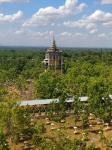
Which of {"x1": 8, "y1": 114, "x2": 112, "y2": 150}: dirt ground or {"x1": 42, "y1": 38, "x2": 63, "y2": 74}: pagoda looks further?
{"x1": 42, "y1": 38, "x2": 63, "y2": 74}: pagoda

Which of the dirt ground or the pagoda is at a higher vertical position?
the pagoda

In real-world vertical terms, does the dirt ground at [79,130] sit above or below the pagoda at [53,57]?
below

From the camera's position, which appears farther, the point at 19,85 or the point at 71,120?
the point at 19,85

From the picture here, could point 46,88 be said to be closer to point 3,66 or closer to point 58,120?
point 58,120

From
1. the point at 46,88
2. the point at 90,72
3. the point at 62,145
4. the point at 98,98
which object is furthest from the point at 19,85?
the point at 62,145

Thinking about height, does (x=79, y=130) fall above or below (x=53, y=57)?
below

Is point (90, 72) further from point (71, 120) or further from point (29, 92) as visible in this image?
point (71, 120)

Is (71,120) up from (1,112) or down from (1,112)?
down

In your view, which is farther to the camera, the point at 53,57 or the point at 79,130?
the point at 53,57

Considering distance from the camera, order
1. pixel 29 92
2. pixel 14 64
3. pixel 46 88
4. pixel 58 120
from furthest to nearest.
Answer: pixel 14 64
pixel 29 92
pixel 46 88
pixel 58 120

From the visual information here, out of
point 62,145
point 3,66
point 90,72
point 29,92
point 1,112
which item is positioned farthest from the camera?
point 3,66

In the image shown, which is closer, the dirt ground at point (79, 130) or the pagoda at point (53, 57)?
the dirt ground at point (79, 130)
